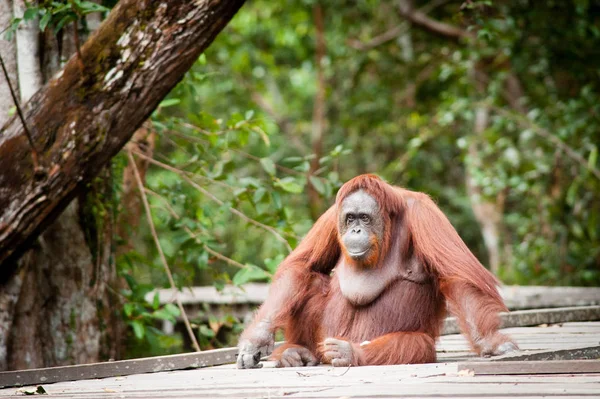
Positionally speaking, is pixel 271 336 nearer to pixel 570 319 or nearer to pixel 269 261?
pixel 269 261

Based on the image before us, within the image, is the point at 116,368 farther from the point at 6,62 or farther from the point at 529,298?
the point at 529,298

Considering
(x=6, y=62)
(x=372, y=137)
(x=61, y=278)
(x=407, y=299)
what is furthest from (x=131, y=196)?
(x=372, y=137)

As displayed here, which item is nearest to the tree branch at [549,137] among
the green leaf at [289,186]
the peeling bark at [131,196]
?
the green leaf at [289,186]

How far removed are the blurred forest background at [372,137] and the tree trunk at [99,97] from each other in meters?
1.05

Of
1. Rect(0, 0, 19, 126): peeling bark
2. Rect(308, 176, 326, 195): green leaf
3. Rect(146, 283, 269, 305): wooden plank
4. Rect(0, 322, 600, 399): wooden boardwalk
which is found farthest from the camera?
Rect(146, 283, 269, 305): wooden plank

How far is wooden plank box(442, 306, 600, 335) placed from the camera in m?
5.45

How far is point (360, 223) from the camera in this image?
159 inches

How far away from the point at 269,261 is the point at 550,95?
255 inches

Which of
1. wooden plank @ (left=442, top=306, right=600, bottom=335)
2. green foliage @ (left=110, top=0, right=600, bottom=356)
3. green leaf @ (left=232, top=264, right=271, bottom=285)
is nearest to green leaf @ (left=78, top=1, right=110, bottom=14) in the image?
green foliage @ (left=110, top=0, right=600, bottom=356)

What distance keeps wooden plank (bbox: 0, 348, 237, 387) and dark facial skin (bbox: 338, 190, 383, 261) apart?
34.9 inches

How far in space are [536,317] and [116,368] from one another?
288 cm

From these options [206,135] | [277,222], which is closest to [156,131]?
[206,135]

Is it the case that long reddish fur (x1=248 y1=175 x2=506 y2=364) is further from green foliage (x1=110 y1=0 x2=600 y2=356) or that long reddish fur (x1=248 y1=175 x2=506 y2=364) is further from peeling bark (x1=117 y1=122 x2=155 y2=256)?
peeling bark (x1=117 y1=122 x2=155 y2=256)

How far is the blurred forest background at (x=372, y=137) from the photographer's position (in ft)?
19.1
